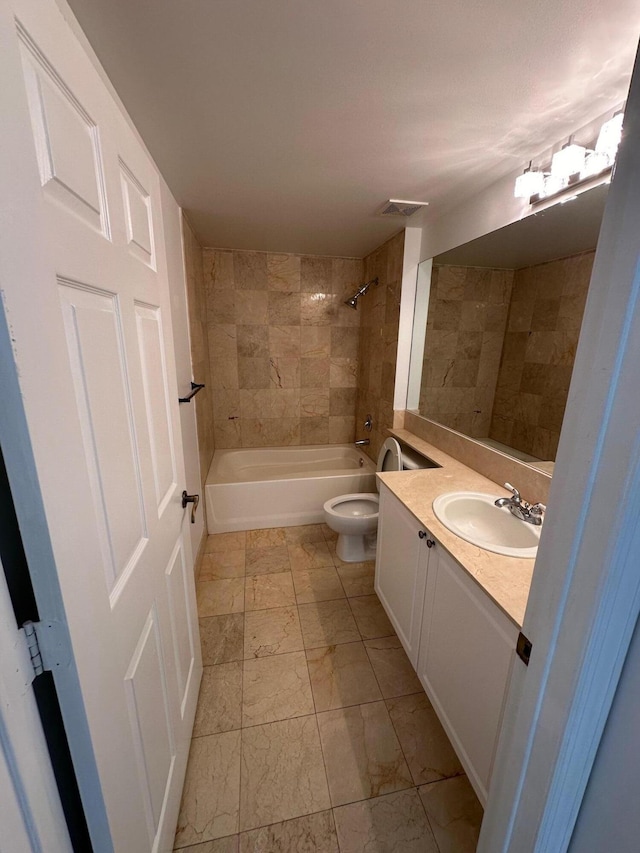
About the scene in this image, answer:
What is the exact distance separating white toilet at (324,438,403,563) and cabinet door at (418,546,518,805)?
95 cm

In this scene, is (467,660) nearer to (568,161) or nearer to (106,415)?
(106,415)

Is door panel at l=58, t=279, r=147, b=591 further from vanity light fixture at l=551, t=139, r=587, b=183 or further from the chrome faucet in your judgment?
vanity light fixture at l=551, t=139, r=587, b=183

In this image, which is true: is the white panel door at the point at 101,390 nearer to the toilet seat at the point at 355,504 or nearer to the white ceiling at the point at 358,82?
the white ceiling at the point at 358,82

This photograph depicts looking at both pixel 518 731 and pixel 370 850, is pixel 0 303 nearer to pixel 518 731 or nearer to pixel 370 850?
pixel 518 731

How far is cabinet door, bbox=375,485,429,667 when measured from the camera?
1436 millimetres

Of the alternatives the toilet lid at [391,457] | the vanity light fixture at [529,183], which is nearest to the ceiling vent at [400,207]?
the vanity light fixture at [529,183]

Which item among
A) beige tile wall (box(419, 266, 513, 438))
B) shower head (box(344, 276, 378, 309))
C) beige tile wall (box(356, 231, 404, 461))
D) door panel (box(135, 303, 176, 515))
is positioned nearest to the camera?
door panel (box(135, 303, 176, 515))

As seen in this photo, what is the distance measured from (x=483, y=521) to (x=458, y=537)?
1.21 ft

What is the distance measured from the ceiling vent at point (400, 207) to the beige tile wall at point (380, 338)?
1.21 ft

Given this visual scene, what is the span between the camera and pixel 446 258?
2094mm

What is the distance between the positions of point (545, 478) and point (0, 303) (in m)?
1.72

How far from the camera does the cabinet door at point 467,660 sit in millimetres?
975

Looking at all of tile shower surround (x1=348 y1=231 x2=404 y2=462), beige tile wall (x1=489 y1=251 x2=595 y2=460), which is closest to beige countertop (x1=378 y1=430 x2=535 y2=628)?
beige tile wall (x1=489 y1=251 x2=595 y2=460)

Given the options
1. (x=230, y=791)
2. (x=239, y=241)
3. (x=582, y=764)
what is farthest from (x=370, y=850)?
(x=239, y=241)
